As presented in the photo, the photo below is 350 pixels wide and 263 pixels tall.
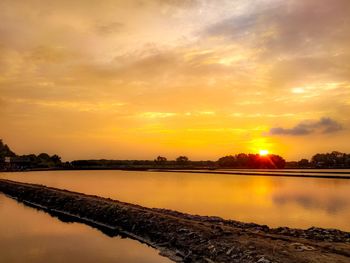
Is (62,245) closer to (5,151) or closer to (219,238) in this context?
(219,238)

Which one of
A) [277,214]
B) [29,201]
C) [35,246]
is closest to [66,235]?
[35,246]

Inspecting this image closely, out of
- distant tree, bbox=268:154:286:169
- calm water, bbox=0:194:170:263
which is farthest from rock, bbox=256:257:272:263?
distant tree, bbox=268:154:286:169

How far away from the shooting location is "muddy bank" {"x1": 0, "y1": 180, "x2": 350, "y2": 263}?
16469 mm

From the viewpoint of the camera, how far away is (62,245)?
23328 mm

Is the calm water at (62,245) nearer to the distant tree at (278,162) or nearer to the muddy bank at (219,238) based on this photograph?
the muddy bank at (219,238)

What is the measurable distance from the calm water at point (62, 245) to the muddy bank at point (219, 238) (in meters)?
1.42

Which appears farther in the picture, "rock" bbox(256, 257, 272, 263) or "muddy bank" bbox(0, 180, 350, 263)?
"muddy bank" bbox(0, 180, 350, 263)

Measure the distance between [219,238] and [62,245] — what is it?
10.5 meters

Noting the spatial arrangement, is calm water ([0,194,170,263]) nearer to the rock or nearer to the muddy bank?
the muddy bank

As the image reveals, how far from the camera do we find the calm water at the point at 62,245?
20.0m

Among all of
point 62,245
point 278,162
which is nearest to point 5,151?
point 278,162

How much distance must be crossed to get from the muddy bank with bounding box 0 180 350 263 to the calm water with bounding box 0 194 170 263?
1.42 meters

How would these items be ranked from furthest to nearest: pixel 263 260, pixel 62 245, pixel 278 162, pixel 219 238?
pixel 278 162 < pixel 62 245 < pixel 219 238 < pixel 263 260

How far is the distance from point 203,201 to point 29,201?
2444 centimetres
